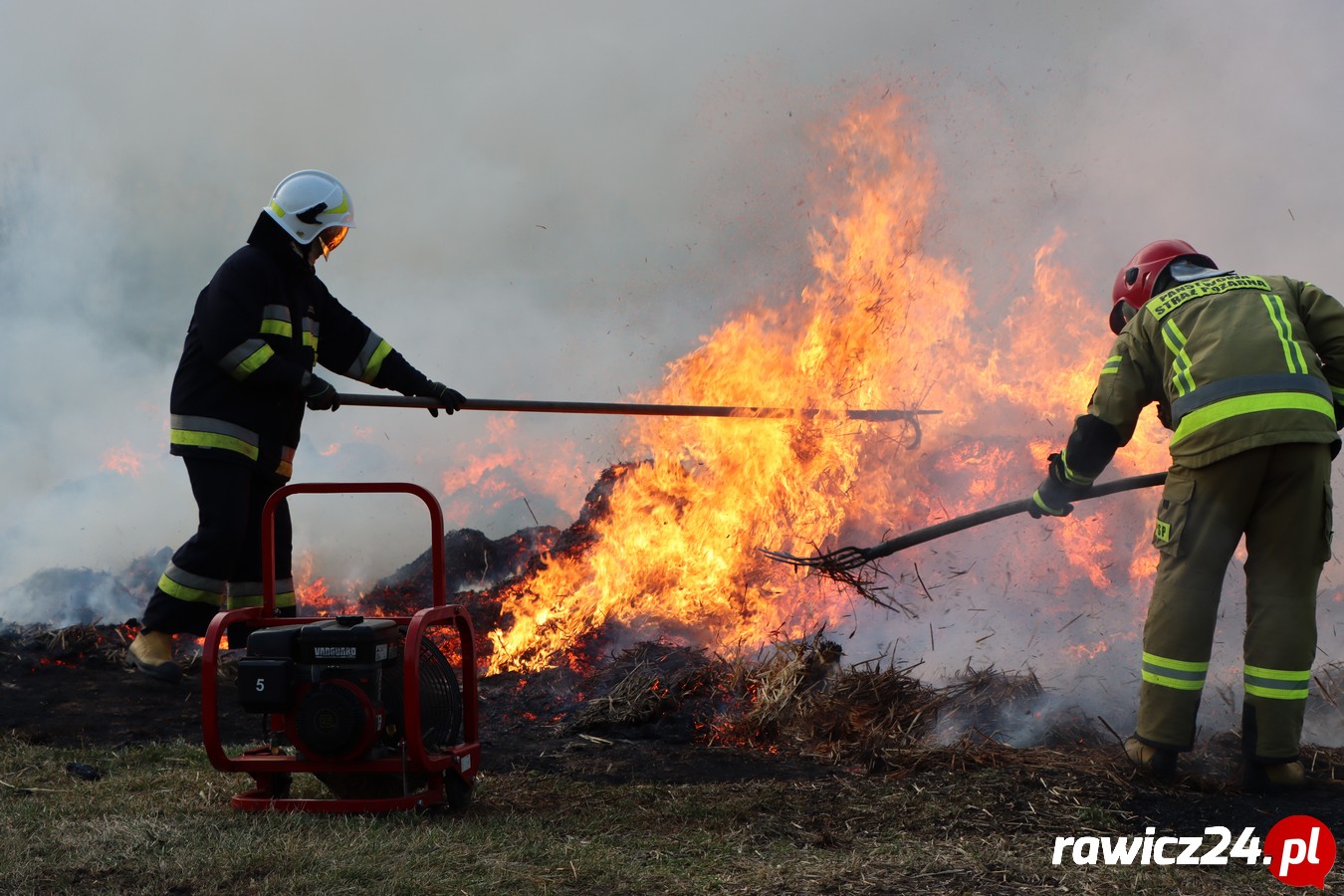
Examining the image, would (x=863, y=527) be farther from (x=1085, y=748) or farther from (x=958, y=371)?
(x=1085, y=748)

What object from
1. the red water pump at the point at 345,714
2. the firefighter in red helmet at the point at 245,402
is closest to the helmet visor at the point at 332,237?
the firefighter in red helmet at the point at 245,402

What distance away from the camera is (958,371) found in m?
7.40

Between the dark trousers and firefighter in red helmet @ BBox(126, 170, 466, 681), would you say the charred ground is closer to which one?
the dark trousers

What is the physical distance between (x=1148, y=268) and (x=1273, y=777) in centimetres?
233

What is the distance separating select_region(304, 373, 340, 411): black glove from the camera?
5.37 m

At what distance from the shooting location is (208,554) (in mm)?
5113

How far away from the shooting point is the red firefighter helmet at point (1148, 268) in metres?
4.86

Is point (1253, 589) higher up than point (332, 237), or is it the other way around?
point (332, 237)

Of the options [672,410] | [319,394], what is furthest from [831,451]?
[319,394]

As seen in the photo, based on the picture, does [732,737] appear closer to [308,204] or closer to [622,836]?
[622,836]

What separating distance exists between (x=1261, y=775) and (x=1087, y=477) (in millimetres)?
1381

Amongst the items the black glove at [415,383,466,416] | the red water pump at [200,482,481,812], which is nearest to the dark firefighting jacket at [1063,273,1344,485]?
the red water pump at [200,482,481,812]

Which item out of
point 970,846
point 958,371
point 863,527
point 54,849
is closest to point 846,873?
point 970,846

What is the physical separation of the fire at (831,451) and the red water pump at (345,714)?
295cm
